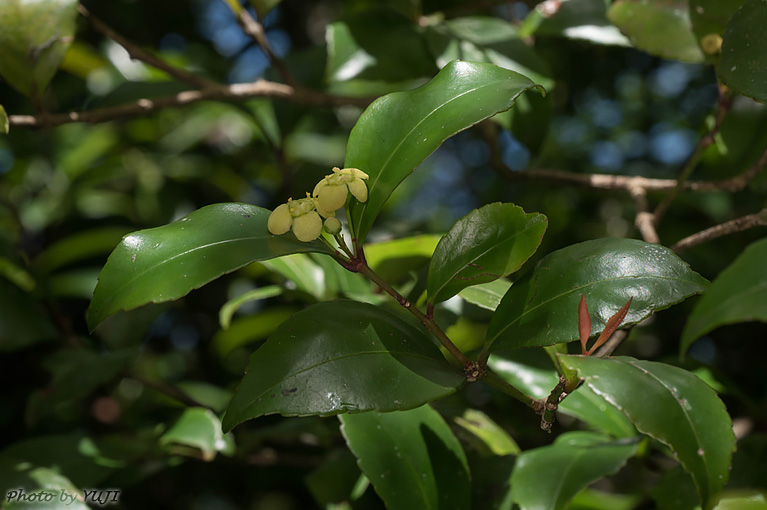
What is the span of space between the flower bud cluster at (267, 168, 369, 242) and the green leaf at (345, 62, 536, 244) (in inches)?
0.7

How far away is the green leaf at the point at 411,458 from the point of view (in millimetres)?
643

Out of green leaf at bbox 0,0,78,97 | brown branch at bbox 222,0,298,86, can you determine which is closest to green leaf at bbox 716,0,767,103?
brown branch at bbox 222,0,298,86

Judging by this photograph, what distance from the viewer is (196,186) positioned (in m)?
1.69

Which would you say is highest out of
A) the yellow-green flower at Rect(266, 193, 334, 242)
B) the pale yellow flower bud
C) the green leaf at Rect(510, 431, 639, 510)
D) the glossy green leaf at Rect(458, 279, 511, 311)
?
the yellow-green flower at Rect(266, 193, 334, 242)

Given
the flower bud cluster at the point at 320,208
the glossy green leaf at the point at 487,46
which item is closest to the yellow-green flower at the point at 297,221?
the flower bud cluster at the point at 320,208

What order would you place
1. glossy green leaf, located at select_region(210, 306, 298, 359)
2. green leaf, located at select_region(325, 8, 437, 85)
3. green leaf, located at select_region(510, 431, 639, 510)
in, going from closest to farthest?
green leaf, located at select_region(510, 431, 639, 510) < green leaf, located at select_region(325, 8, 437, 85) < glossy green leaf, located at select_region(210, 306, 298, 359)

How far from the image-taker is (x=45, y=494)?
783mm

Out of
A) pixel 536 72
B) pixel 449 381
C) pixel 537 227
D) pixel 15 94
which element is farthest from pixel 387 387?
pixel 15 94

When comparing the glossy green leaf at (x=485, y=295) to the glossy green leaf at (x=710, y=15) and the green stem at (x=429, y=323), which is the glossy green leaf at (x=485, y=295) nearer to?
the green stem at (x=429, y=323)

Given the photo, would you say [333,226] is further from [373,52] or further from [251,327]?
[251,327]

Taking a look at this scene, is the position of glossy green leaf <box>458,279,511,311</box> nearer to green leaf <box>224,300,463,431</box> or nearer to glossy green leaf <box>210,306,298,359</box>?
green leaf <box>224,300,463,431</box>

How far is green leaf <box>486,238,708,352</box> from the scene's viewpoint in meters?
0.49

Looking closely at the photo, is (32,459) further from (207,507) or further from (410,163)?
(207,507)

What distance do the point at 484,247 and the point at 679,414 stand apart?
20 centimetres
